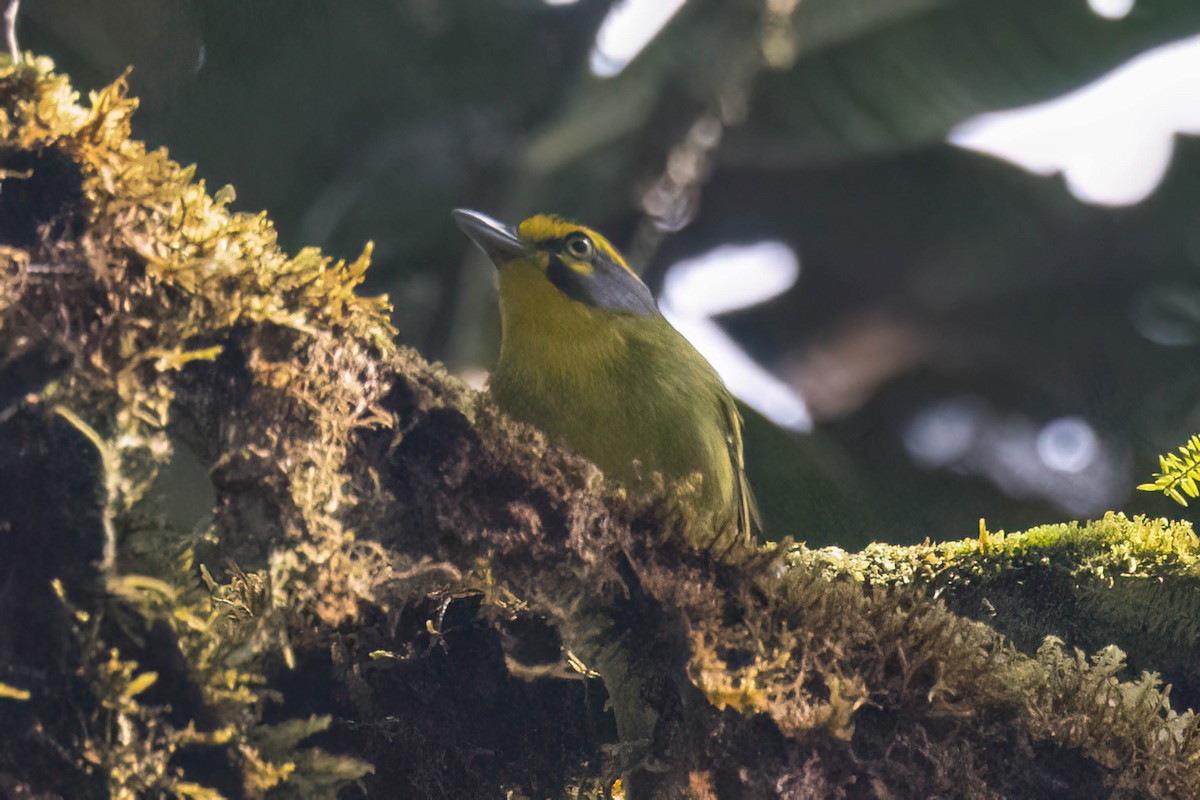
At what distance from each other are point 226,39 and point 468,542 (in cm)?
215

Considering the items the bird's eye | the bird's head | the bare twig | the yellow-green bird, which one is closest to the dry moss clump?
the bare twig

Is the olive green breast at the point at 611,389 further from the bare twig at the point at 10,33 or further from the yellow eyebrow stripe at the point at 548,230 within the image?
the bare twig at the point at 10,33

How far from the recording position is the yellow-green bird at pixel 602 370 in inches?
75.6

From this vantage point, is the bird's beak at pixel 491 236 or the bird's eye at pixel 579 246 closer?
the bird's beak at pixel 491 236

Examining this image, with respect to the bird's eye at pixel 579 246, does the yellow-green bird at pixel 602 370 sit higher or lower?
lower

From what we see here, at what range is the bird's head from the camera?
87.7 inches

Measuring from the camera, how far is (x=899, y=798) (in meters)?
1.19

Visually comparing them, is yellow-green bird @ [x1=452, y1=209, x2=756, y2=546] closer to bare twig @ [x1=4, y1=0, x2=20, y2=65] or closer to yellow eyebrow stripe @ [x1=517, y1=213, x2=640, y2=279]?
yellow eyebrow stripe @ [x1=517, y1=213, x2=640, y2=279]

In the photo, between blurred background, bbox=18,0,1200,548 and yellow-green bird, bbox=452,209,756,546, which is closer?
yellow-green bird, bbox=452,209,756,546

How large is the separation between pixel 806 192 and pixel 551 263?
4.71 ft

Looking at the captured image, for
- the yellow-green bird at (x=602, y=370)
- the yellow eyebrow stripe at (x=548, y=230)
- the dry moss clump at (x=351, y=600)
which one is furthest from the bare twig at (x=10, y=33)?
the yellow eyebrow stripe at (x=548, y=230)

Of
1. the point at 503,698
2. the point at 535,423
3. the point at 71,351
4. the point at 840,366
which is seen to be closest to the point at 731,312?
the point at 840,366

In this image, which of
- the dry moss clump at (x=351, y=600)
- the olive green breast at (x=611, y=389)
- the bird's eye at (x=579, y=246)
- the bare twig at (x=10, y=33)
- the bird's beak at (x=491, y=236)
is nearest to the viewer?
the dry moss clump at (x=351, y=600)

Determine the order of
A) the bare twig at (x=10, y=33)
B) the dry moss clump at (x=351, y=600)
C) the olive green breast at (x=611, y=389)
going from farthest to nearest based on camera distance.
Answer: the olive green breast at (x=611, y=389)
the bare twig at (x=10, y=33)
the dry moss clump at (x=351, y=600)
